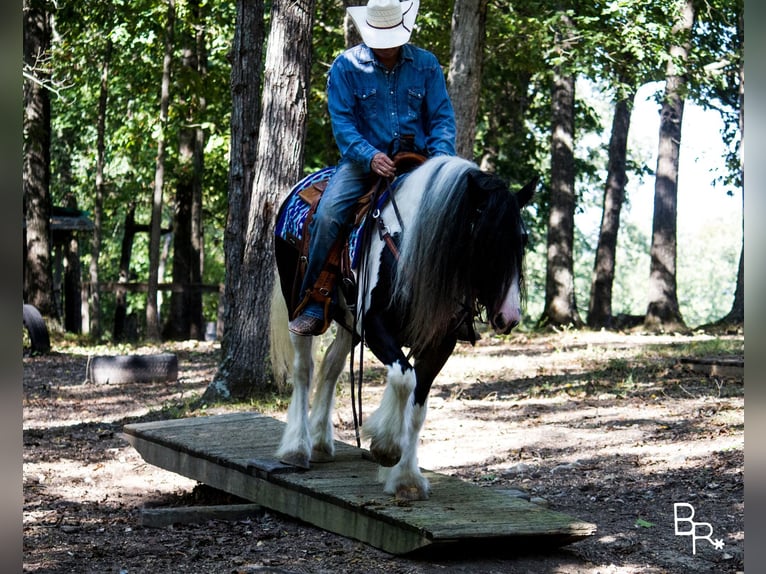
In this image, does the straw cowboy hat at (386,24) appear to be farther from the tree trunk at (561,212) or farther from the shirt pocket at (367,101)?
the tree trunk at (561,212)

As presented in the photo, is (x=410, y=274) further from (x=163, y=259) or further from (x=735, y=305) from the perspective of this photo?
(x=163, y=259)

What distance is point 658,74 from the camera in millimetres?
16250

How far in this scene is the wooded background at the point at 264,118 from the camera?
33.1 ft

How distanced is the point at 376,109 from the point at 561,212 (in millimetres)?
16707

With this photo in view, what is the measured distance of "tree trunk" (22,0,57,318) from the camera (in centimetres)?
1883

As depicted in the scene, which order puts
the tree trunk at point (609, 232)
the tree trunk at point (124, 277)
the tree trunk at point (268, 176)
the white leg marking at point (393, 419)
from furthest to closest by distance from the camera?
the tree trunk at point (124, 277)
the tree trunk at point (609, 232)
the tree trunk at point (268, 176)
the white leg marking at point (393, 419)

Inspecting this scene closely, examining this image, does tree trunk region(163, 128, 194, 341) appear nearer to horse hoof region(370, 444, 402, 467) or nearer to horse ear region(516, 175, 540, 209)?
horse hoof region(370, 444, 402, 467)

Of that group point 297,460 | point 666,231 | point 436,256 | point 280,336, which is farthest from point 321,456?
point 666,231

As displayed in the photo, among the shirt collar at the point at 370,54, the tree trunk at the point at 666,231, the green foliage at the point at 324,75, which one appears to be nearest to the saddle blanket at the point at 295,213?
the shirt collar at the point at 370,54

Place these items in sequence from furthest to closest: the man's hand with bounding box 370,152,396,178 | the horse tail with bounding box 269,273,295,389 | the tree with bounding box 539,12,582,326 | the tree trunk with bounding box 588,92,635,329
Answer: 1. the tree trunk with bounding box 588,92,635,329
2. the tree with bounding box 539,12,582,326
3. the horse tail with bounding box 269,273,295,389
4. the man's hand with bounding box 370,152,396,178

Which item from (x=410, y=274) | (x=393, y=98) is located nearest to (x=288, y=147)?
(x=393, y=98)

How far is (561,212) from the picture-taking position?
2184 centimetres

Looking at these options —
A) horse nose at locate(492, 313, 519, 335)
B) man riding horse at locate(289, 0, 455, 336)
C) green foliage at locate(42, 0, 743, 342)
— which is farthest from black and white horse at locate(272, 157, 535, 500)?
green foliage at locate(42, 0, 743, 342)

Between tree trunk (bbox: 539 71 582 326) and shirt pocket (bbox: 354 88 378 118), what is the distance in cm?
1605
